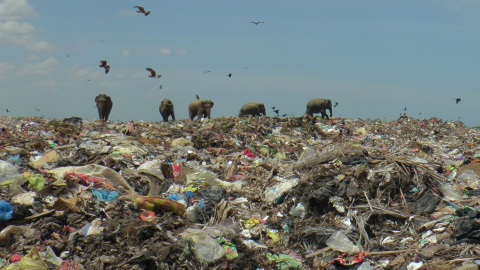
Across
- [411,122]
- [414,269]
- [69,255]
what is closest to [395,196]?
[414,269]

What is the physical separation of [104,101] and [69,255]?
14.2 meters

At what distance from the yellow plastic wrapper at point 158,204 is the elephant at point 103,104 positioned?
13227 millimetres

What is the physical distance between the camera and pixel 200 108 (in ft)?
78.4

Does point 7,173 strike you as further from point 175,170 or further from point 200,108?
point 200,108

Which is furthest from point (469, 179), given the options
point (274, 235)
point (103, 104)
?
point (103, 104)

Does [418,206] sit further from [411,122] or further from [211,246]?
[411,122]

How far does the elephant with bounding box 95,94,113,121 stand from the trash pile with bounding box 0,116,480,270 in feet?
33.9

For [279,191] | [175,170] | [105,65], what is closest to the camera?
[279,191]

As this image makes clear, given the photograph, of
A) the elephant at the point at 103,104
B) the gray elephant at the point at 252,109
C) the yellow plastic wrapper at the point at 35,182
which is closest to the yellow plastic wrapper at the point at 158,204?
the yellow plastic wrapper at the point at 35,182

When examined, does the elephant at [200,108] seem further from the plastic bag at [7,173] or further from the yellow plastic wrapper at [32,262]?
the yellow plastic wrapper at [32,262]

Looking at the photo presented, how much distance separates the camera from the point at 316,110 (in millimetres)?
27672

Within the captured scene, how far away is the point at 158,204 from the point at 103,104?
13.4m

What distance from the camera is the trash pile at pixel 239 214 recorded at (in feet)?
14.4

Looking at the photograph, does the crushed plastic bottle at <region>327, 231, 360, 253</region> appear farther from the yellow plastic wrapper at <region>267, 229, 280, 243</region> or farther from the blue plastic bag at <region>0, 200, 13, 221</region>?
the blue plastic bag at <region>0, 200, 13, 221</region>
